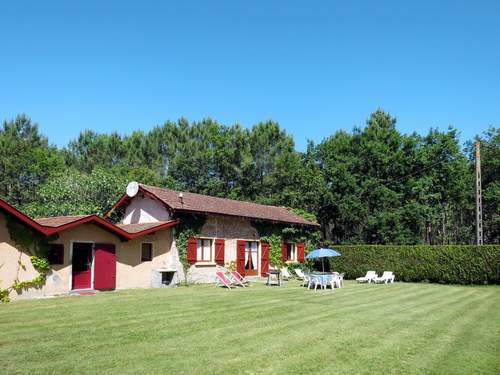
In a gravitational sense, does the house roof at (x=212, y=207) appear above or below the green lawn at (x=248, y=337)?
above

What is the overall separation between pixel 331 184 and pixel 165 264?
19100mm

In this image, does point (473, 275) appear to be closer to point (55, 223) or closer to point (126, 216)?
point (126, 216)

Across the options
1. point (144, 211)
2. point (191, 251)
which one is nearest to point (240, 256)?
point (191, 251)

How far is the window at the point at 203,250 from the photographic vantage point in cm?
2173

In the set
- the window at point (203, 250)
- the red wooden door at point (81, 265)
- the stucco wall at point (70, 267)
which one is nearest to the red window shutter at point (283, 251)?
the window at point (203, 250)

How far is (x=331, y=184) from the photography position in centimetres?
3622

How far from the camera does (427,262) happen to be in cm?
2348

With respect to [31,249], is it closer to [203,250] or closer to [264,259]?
[203,250]

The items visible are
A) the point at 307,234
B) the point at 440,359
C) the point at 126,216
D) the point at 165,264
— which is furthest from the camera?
the point at 307,234

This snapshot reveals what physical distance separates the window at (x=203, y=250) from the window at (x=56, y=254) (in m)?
6.63

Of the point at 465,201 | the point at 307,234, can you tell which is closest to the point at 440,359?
the point at 307,234

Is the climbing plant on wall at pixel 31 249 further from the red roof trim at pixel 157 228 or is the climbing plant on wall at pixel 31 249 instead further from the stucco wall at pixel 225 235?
the stucco wall at pixel 225 235

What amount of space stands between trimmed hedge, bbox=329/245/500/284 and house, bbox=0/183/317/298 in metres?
3.36

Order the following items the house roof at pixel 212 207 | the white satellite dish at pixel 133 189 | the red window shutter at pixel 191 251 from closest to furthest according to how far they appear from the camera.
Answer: the red window shutter at pixel 191 251 → the house roof at pixel 212 207 → the white satellite dish at pixel 133 189
